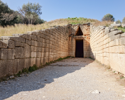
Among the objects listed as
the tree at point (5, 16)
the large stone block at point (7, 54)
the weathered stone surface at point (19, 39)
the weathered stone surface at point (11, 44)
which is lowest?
the large stone block at point (7, 54)

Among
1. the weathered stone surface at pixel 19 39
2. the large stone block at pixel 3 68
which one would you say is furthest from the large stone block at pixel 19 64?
the weathered stone surface at pixel 19 39

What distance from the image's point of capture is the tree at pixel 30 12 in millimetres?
24475

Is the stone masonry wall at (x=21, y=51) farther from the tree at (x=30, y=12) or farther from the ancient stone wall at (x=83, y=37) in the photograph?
the tree at (x=30, y=12)

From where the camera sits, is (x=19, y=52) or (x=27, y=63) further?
(x=27, y=63)

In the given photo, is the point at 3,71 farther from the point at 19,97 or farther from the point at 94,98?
the point at 94,98

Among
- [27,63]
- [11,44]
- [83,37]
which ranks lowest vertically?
[27,63]

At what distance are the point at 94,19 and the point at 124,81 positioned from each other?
17.8 m

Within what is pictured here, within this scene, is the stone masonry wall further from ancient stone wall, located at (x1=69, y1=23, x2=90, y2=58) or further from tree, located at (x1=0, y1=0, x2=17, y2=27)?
tree, located at (x1=0, y1=0, x2=17, y2=27)

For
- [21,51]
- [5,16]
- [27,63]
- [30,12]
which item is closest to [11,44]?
[21,51]

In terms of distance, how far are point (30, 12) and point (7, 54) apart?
26018 millimetres

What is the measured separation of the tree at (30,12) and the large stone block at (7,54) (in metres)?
20.9

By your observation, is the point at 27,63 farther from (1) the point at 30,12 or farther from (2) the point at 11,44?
(1) the point at 30,12

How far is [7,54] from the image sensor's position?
12.2ft

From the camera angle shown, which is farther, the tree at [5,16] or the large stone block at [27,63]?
the tree at [5,16]
